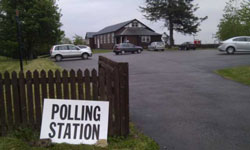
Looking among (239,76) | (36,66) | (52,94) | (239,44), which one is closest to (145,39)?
(239,44)

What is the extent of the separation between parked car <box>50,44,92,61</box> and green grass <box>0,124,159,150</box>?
72.1ft

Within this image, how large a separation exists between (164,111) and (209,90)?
3208 mm

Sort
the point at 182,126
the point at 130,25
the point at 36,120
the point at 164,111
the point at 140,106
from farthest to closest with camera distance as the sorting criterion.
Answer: the point at 130,25 → the point at 140,106 → the point at 164,111 → the point at 182,126 → the point at 36,120

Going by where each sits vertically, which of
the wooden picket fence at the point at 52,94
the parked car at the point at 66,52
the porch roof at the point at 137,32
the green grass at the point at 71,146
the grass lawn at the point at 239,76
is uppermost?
the porch roof at the point at 137,32

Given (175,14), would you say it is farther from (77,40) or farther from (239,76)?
(239,76)

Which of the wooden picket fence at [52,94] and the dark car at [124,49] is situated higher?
the dark car at [124,49]

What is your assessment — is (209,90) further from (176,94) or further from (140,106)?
(140,106)

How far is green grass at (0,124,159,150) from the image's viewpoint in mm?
4016

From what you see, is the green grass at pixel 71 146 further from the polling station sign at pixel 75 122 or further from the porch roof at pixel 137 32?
the porch roof at pixel 137 32

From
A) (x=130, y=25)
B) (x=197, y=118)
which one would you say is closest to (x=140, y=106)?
(x=197, y=118)

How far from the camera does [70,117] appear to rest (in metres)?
4.29

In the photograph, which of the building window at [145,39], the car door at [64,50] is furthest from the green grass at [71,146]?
the building window at [145,39]

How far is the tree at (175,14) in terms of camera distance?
46188 millimetres

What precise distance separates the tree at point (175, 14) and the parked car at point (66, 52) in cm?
2466
